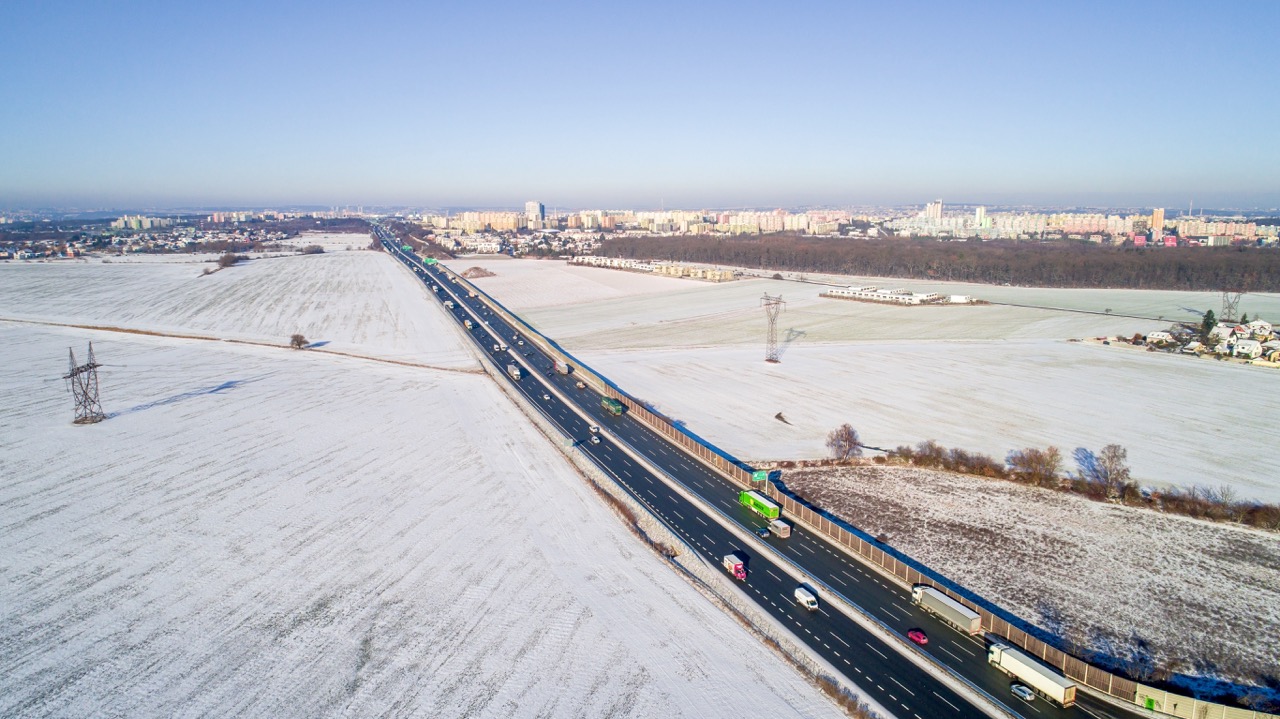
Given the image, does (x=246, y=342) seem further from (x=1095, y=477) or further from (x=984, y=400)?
(x=1095, y=477)

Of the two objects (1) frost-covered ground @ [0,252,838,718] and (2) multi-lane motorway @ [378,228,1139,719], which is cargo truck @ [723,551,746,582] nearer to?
(2) multi-lane motorway @ [378,228,1139,719]

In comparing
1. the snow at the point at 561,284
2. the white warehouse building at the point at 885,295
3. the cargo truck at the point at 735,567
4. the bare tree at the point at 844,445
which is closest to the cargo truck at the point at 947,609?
the cargo truck at the point at 735,567

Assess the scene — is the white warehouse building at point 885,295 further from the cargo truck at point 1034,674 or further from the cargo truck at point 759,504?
the cargo truck at point 1034,674

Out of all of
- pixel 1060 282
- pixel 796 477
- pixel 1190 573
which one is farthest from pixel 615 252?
pixel 1190 573

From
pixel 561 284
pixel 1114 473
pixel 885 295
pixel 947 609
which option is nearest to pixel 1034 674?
pixel 947 609

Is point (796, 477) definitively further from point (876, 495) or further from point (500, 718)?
point (500, 718)
